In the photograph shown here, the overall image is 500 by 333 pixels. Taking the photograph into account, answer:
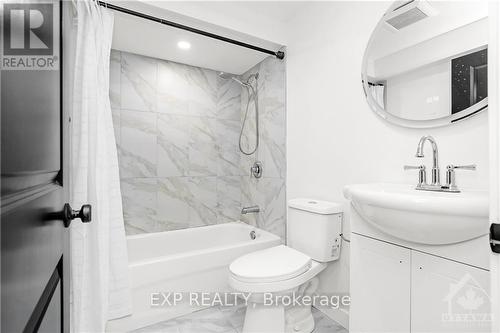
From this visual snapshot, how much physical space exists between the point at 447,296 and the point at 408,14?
4.47 feet

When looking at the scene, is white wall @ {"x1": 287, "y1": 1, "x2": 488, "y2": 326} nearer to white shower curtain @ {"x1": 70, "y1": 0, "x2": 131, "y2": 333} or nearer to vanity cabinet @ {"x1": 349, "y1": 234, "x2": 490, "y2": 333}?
vanity cabinet @ {"x1": 349, "y1": 234, "x2": 490, "y2": 333}

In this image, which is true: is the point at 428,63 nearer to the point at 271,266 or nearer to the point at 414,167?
the point at 414,167

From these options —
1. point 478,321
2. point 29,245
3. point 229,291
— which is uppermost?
point 29,245

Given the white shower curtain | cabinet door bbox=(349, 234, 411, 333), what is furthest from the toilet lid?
the white shower curtain

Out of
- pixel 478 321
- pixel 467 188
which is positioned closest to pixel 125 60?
pixel 467 188

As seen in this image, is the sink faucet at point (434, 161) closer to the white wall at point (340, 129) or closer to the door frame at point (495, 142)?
the white wall at point (340, 129)

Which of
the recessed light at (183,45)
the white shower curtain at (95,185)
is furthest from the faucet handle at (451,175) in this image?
the recessed light at (183,45)

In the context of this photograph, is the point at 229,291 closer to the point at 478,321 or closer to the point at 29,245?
the point at 478,321

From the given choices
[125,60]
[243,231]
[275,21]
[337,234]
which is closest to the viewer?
[337,234]

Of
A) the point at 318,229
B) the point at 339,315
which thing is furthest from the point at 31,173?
the point at 339,315

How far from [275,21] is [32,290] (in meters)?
2.40

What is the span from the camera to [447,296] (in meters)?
1.04

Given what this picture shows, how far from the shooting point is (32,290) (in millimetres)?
407

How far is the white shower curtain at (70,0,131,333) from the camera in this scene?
1343 mm
